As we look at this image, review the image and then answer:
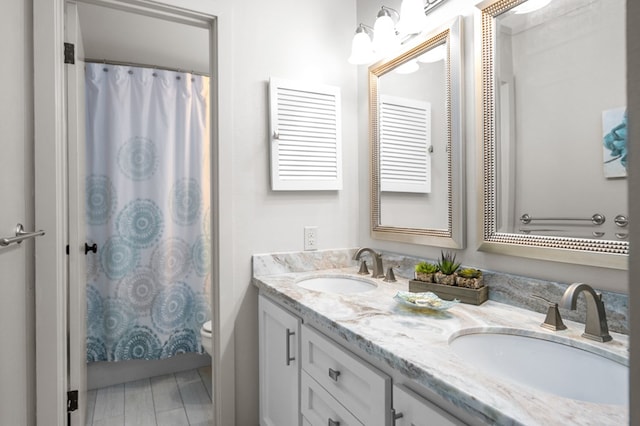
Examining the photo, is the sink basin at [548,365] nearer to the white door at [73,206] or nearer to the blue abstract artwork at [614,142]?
the blue abstract artwork at [614,142]

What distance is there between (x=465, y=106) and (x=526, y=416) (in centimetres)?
110

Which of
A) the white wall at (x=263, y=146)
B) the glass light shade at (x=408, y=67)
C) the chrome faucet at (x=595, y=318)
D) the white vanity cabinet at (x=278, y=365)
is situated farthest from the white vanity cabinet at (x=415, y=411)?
the glass light shade at (x=408, y=67)

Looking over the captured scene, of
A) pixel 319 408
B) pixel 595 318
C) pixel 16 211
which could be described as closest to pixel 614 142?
pixel 595 318

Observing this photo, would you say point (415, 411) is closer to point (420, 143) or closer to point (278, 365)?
point (278, 365)

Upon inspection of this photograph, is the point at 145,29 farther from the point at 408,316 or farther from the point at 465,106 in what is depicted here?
the point at 408,316

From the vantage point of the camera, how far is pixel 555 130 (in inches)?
42.1

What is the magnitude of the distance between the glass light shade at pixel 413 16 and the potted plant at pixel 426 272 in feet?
3.15

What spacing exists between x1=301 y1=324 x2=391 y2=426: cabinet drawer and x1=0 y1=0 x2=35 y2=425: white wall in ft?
2.94

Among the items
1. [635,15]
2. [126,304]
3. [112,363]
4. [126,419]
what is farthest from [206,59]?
[635,15]

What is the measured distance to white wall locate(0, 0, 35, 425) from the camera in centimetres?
106

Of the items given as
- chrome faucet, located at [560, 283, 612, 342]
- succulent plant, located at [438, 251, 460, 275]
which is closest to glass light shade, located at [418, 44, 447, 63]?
succulent plant, located at [438, 251, 460, 275]

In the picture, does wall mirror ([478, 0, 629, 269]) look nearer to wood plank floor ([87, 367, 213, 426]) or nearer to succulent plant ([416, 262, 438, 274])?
succulent plant ([416, 262, 438, 274])

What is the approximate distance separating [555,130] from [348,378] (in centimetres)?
94

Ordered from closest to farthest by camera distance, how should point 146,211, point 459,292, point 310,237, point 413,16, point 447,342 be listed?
point 447,342 < point 459,292 < point 413,16 < point 310,237 < point 146,211
